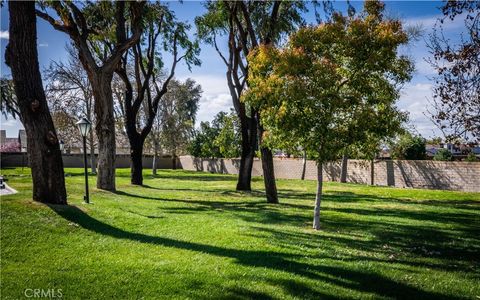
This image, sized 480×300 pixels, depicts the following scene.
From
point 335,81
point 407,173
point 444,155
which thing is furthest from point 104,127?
point 444,155

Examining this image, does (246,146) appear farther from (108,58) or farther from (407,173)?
(407,173)

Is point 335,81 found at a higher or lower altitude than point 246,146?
higher

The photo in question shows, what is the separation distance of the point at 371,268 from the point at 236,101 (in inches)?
582

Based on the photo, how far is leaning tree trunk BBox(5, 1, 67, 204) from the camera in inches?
360

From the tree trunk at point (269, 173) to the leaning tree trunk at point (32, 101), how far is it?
7.14 m

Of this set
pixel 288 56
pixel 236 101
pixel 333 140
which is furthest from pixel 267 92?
pixel 236 101

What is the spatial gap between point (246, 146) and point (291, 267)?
47.3 ft

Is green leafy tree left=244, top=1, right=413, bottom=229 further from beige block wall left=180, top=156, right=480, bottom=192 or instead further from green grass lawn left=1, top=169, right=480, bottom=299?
→ beige block wall left=180, top=156, right=480, bottom=192

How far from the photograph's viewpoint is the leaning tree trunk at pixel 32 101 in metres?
9.14

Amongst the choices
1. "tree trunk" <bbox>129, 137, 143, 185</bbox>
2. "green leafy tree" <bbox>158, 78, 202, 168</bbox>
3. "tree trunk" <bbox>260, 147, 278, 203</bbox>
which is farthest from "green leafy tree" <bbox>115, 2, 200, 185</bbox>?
"green leafy tree" <bbox>158, 78, 202, 168</bbox>

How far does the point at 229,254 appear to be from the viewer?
7031 millimetres

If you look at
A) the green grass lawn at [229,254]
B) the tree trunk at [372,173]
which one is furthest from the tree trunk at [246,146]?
the tree trunk at [372,173]

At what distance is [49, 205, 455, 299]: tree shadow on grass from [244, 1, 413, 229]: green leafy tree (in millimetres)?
3261

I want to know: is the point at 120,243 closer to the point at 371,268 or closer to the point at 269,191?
the point at 371,268
